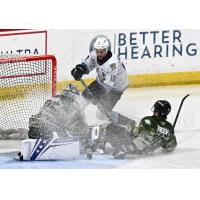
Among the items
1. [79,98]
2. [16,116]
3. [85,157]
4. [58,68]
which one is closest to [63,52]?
[58,68]

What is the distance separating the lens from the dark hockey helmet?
99.4 inches

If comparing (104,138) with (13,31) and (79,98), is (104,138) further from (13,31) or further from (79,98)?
(13,31)

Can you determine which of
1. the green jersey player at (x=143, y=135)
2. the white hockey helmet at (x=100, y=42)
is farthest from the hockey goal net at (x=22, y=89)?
the green jersey player at (x=143, y=135)

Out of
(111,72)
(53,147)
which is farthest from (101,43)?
(53,147)

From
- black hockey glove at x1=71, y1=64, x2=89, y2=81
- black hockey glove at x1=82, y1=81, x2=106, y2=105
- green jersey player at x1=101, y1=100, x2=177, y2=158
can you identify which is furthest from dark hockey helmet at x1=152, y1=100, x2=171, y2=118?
black hockey glove at x1=71, y1=64, x2=89, y2=81

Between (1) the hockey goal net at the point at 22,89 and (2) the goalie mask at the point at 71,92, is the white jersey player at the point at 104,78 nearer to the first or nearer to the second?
(2) the goalie mask at the point at 71,92

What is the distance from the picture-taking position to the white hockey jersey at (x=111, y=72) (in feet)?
8.27

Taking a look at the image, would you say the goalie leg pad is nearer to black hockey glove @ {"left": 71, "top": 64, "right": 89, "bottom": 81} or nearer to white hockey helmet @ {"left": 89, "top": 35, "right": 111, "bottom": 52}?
black hockey glove @ {"left": 71, "top": 64, "right": 89, "bottom": 81}

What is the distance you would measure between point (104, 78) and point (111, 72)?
0.16 feet

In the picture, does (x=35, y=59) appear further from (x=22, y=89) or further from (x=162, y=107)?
(x=162, y=107)

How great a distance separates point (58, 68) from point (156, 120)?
0.60m

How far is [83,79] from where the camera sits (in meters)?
2.52

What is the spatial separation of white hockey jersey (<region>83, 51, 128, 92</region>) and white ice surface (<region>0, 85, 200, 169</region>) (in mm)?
66

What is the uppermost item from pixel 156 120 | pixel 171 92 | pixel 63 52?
pixel 63 52
